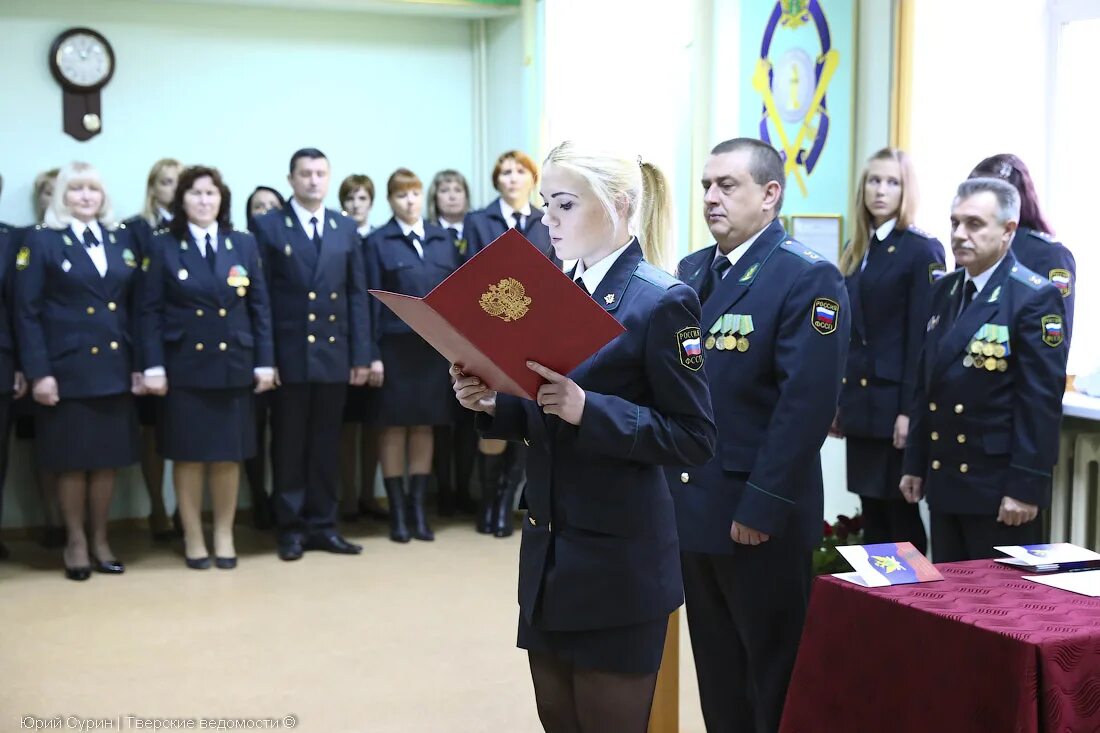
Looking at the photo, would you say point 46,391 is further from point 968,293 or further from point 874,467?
point 968,293

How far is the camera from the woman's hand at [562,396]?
175 centimetres

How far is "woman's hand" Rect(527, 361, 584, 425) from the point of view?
5.73 ft

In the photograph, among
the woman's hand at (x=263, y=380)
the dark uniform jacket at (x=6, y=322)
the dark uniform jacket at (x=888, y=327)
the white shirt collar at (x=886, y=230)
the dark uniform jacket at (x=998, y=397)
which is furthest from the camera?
the woman's hand at (x=263, y=380)

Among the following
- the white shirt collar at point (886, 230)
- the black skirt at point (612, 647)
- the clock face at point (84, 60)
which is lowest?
the black skirt at point (612, 647)

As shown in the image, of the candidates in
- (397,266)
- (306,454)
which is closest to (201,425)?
(306,454)

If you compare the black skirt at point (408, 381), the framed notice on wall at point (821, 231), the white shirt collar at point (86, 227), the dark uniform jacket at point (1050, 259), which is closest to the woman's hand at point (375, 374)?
the black skirt at point (408, 381)

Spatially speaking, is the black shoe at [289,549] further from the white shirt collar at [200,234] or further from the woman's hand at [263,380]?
the white shirt collar at [200,234]

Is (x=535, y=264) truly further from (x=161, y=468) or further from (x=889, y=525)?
(x=161, y=468)

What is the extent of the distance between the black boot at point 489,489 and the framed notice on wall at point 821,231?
185cm

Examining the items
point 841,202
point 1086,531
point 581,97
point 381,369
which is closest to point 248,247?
point 381,369

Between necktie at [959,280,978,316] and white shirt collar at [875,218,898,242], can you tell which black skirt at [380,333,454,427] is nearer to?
white shirt collar at [875,218,898,242]

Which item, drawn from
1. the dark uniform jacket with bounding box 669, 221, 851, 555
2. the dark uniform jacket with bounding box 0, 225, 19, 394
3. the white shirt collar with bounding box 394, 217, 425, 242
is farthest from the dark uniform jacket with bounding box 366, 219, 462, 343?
the dark uniform jacket with bounding box 669, 221, 851, 555

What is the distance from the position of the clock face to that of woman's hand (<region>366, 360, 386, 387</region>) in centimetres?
206

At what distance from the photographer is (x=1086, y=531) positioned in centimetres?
347
